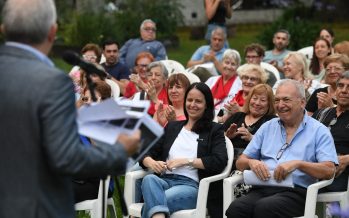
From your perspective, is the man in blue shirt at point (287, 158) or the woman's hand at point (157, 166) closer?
the man in blue shirt at point (287, 158)

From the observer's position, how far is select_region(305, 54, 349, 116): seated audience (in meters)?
7.71

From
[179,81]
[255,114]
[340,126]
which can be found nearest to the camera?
[340,126]

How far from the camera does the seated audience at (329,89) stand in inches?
304

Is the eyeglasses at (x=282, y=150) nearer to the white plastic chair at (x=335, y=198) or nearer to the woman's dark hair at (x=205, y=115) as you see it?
the white plastic chair at (x=335, y=198)

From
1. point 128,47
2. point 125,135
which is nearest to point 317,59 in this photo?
point 128,47

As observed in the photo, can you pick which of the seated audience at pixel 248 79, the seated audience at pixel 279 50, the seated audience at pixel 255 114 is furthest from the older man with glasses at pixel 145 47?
the seated audience at pixel 255 114

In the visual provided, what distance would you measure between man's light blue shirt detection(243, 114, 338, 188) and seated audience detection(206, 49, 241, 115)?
270cm

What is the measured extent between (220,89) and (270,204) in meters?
3.54

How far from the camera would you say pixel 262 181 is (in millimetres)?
6348

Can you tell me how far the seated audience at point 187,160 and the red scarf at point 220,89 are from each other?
2.42 metres

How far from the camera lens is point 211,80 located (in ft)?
32.1

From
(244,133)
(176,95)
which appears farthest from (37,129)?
(176,95)

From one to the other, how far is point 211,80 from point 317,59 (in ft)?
5.33

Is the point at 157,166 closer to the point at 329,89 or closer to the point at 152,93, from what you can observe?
the point at 152,93
